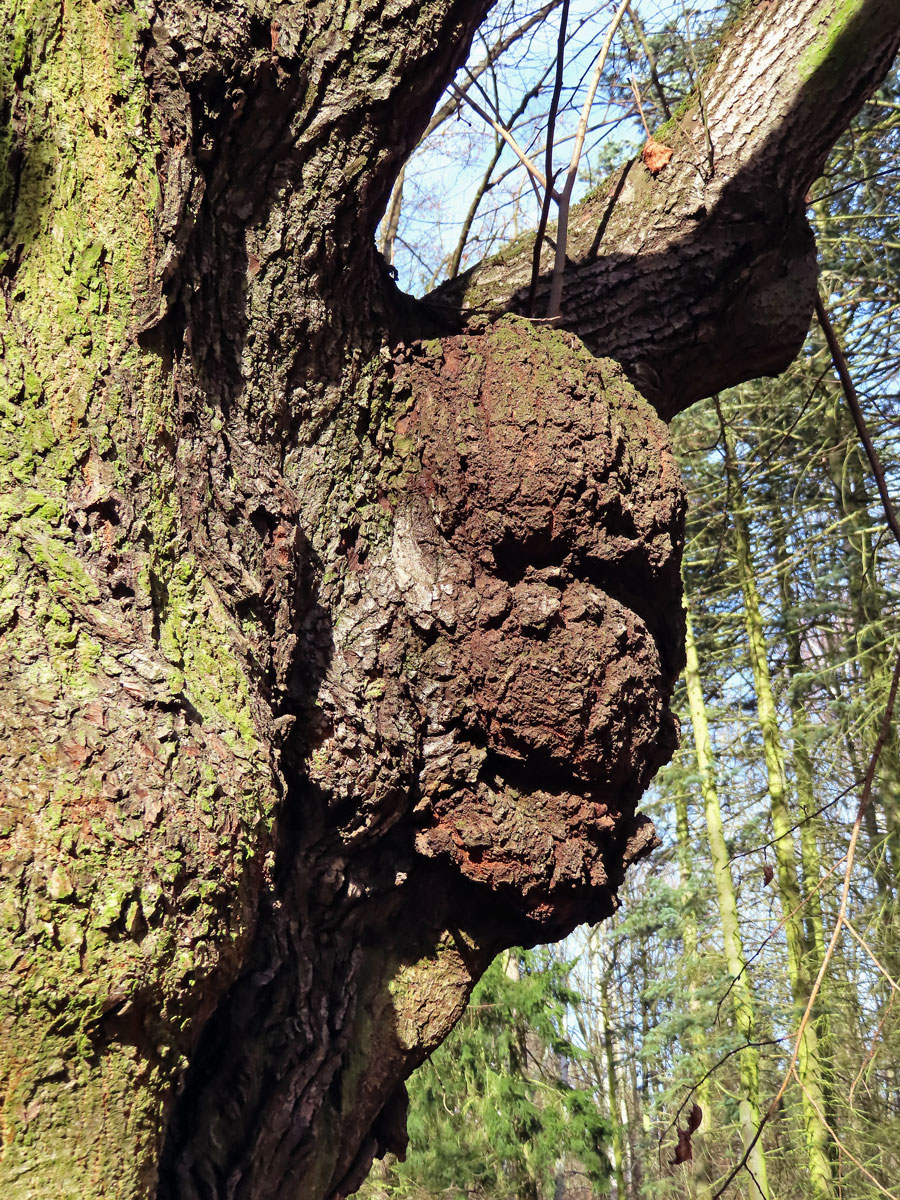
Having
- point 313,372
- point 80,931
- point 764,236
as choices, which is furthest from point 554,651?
point 764,236

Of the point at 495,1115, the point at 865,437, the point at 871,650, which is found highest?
the point at 871,650

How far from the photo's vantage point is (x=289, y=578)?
159 centimetres

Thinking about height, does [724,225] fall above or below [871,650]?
below

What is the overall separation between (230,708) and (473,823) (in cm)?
58

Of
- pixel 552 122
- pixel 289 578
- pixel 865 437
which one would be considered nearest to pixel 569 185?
pixel 552 122

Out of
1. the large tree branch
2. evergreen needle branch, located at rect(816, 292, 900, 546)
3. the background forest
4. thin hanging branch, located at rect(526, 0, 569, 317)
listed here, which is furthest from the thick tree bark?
the background forest

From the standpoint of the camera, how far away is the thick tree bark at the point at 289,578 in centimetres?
115

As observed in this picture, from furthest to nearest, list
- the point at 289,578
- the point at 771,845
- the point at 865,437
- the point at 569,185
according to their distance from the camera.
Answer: the point at 771,845 → the point at 569,185 → the point at 865,437 → the point at 289,578

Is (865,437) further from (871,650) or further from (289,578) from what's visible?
(871,650)

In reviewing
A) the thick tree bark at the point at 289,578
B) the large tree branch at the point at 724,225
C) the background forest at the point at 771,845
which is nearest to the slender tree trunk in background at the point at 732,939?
the background forest at the point at 771,845

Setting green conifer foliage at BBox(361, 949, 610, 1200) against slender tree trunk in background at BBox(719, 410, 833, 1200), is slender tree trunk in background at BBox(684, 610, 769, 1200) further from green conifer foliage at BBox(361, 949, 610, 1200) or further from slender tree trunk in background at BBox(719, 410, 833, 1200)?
green conifer foliage at BBox(361, 949, 610, 1200)

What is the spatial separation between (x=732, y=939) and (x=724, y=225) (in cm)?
670

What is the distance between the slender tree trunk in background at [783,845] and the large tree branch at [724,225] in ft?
14.6

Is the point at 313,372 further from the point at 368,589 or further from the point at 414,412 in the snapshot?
the point at 368,589
